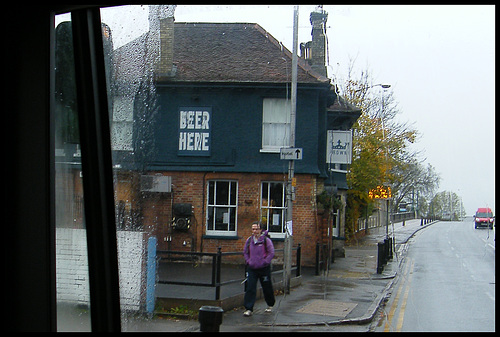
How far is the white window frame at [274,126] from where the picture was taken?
9734 millimetres

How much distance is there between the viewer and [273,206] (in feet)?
34.3

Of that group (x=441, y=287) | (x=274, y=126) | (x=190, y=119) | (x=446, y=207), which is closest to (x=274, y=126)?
(x=274, y=126)

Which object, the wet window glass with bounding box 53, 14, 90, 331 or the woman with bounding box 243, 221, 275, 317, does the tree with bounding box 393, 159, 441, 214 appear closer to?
the woman with bounding box 243, 221, 275, 317

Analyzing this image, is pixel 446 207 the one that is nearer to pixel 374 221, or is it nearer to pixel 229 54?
pixel 229 54

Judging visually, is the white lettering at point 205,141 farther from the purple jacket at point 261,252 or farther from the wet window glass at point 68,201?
the wet window glass at point 68,201

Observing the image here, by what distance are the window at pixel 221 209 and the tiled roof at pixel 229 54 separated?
1859mm

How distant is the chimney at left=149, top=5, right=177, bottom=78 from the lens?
5.21 meters

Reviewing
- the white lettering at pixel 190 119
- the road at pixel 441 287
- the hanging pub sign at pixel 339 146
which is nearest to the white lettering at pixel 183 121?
the white lettering at pixel 190 119

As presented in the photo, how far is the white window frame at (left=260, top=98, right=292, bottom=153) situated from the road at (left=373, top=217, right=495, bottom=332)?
2.82 meters

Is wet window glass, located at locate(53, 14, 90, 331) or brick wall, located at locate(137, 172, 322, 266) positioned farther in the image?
brick wall, located at locate(137, 172, 322, 266)

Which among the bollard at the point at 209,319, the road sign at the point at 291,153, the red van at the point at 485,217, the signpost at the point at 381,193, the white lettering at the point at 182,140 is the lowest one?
the bollard at the point at 209,319

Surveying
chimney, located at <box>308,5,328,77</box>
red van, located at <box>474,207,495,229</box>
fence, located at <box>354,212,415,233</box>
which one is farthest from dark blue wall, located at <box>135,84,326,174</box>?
red van, located at <box>474,207,495,229</box>
